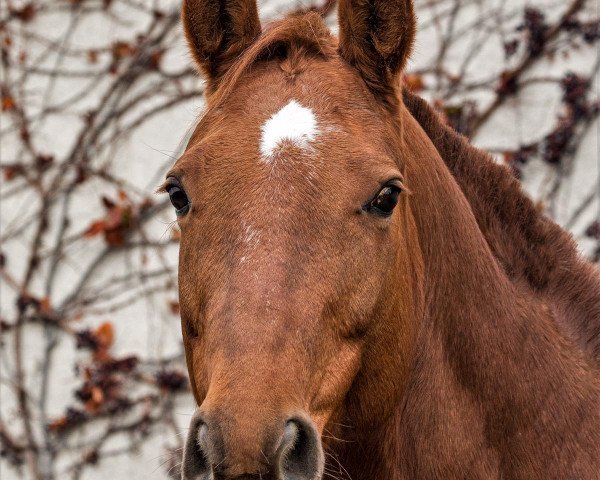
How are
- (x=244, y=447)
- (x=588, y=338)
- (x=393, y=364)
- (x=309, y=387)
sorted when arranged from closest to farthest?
(x=244, y=447), (x=309, y=387), (x=393, y=364), (x=588, y=338)

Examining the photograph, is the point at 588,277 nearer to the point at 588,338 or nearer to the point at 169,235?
the point at 588,338

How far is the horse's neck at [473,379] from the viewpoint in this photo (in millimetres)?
2857

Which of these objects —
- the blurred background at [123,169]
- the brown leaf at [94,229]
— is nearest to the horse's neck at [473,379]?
the blurred background at [123,169]

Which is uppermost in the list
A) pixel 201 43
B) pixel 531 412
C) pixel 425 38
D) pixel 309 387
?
pixel 425 38

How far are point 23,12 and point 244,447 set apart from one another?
5.48 meters

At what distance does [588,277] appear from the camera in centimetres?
331

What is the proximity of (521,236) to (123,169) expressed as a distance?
12.9ft

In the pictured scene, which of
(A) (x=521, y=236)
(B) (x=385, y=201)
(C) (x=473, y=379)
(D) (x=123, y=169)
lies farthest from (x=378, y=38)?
(D) (x=123, y=169)

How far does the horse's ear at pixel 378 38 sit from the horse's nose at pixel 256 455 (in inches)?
41.3

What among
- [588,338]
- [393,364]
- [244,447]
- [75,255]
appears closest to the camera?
[244,447]

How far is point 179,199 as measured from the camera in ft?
8.61

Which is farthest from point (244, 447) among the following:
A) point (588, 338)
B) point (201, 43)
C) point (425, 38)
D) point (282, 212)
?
point (425, 38)

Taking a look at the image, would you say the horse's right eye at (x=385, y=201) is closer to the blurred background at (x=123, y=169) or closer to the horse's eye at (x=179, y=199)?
the horse's eye at (x=179, y=199)

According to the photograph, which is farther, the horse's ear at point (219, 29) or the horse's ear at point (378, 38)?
the horse's ear at point (219, 29)
